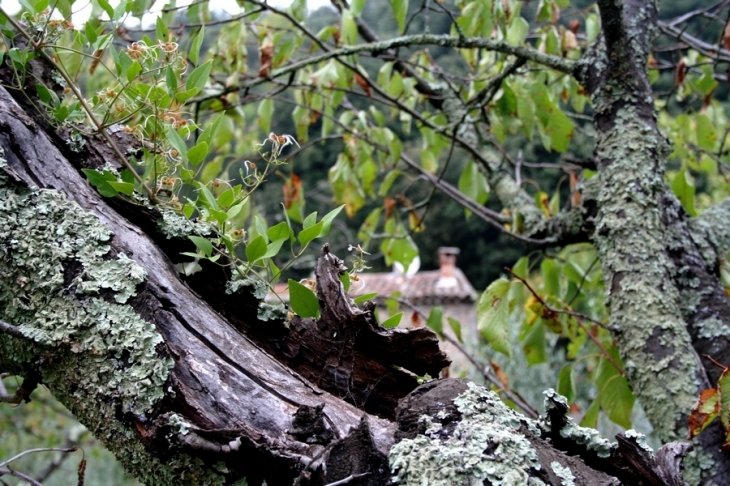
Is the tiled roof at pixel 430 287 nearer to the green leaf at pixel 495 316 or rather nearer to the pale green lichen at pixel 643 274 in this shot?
the green leaf at pixel 495 316

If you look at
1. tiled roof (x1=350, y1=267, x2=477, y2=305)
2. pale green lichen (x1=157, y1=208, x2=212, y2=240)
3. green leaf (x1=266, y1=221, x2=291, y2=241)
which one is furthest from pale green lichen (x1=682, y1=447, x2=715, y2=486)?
tiled roof (x1=350, y1=267, x2=477, y2=305)

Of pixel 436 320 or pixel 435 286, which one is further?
pixel 435 286

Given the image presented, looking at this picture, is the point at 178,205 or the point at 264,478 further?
the point at 178,205

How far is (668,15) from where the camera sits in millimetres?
12336

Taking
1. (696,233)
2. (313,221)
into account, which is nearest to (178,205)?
(313,221)

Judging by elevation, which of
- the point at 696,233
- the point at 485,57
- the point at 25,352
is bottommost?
the point at 25,352

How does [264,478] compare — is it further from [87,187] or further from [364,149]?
[364,149]

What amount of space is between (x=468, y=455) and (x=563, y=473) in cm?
12

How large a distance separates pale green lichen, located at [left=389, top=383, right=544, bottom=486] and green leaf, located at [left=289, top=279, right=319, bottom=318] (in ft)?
0.79

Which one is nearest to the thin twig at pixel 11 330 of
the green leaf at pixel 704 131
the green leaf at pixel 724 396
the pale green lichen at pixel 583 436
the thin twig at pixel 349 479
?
the thin twig at pixel 349 479

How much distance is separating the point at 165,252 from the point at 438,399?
0.44 m

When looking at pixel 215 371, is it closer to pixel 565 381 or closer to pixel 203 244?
pixel 203 244

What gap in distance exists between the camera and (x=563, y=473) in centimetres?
67

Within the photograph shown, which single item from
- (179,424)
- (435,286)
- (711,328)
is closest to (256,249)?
(179,424)
